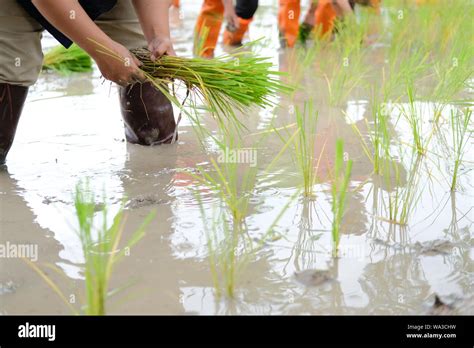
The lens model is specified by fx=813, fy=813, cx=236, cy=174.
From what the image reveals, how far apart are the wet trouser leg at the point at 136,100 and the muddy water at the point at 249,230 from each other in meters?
0.07

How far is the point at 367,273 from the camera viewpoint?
1981 mm

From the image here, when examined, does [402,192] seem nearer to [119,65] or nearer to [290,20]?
[119,65]

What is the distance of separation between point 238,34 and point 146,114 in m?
2.42

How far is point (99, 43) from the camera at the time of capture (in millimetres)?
2607

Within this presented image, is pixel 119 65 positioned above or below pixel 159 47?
below

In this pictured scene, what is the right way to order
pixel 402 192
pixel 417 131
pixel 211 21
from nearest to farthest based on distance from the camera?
pixel 402 192
pixel 417 131
pixel 211 21

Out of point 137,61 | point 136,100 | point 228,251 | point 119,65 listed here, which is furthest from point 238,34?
point 228,251

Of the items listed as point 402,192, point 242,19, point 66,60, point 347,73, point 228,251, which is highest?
point 242,19

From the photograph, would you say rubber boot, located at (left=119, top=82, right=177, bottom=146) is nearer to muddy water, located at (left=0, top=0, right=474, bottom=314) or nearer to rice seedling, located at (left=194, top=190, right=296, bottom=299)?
muddy water, located at (left=0, top=0, right=474, bottom=314)

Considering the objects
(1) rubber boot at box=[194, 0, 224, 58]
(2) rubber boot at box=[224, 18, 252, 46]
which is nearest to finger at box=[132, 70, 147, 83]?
(1) rubber boot at box=[194, 0, 224, 58]

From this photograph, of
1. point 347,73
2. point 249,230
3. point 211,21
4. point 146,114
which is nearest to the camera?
point 249,230

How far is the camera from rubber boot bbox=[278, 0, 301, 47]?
513 cm

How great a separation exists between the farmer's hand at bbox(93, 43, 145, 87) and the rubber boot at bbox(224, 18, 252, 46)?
8.79 feet

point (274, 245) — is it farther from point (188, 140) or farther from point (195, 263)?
point (188, 140)
